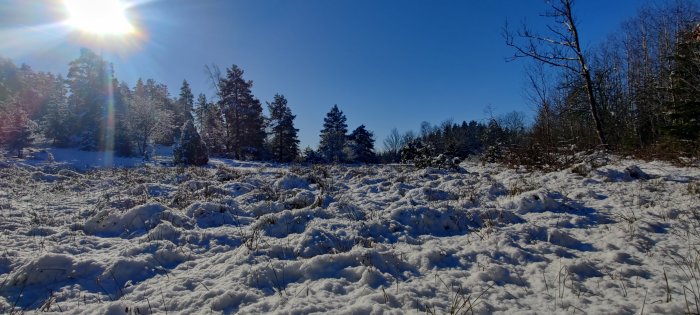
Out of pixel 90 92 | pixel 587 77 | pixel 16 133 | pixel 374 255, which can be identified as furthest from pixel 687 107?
pixel 90 92

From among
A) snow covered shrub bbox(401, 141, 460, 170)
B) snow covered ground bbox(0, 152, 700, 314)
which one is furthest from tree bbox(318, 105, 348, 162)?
snow covered ground bbox(0, 152, 700, 314)

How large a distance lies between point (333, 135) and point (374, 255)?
130 feet

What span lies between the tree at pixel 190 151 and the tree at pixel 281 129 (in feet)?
50.9

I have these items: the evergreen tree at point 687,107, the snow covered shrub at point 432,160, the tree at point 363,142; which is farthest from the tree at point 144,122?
the evergreen tree at point 687,107

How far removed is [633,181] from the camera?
6766 mm

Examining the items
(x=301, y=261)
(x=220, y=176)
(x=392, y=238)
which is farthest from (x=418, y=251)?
(x=220, y=176)

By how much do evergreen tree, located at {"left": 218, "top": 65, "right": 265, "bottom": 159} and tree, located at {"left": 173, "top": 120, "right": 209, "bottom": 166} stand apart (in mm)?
10937

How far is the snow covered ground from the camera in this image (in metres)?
2.83

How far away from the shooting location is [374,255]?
369 centimetres

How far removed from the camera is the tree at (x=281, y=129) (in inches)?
1534

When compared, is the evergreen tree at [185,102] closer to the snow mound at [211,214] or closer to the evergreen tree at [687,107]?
the snow mound at [211,214]

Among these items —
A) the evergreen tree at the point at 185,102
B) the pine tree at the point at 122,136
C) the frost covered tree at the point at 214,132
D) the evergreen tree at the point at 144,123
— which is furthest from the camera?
the evergreen tree at the point at 185,102

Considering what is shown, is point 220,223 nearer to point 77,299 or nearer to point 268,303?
point 77,299

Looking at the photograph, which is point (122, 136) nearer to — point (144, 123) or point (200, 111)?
point (144, 123)
